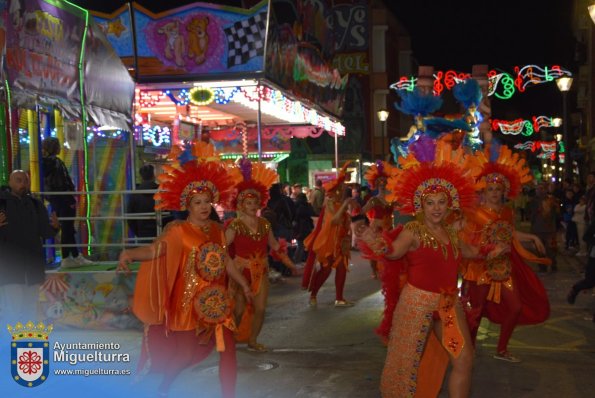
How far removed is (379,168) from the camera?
12039 mm

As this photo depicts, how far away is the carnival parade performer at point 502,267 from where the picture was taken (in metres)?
7.22

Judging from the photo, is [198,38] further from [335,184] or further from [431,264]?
[431,264]

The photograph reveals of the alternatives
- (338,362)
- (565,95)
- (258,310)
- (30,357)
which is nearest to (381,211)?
(258,310)

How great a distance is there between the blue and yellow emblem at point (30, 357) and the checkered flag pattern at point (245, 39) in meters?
7.98

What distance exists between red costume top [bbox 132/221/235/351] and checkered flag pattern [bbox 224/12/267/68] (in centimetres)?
821

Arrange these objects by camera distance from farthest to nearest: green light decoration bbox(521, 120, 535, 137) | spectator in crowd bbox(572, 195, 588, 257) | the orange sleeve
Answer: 1. green light decoration bbox(521, 120, 535, 137)
2. spectator in crowd bbox(572, 195, 588, 257)
3. the orange sleeve

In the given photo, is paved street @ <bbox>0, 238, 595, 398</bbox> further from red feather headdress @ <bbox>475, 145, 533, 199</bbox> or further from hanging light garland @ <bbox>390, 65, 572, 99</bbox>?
hanging light garland @ <bbox>390, 65, 572, 99</bbox>

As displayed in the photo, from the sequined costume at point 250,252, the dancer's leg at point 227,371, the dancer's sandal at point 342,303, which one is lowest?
the dancer's sandal at point 342,303

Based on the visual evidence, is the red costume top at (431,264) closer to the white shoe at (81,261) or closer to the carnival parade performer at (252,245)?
the carnival parade performer at (252,245)

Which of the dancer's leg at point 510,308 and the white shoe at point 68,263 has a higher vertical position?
the white shoe at point 68,263

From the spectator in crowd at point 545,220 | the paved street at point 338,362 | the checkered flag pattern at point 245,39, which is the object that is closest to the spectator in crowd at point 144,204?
the paved street at point 338,362

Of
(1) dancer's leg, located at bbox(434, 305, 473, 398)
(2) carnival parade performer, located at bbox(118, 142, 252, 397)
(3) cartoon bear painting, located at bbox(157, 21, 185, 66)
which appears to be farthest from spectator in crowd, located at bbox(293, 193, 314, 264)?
(1) dancer's leg, located at bbox(434, 305, 473, 398)

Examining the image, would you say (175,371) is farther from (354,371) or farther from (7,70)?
(7,70)

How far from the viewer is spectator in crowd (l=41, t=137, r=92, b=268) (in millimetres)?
9719
